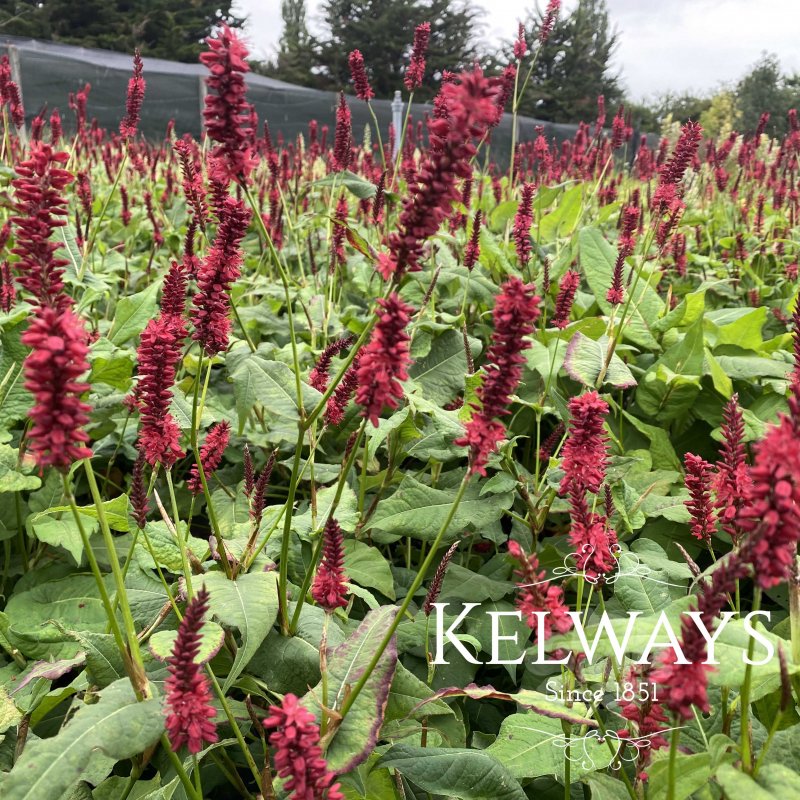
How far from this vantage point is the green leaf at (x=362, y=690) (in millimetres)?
1216

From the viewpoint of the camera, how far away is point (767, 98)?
33.2 meters

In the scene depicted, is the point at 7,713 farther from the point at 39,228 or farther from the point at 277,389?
the point at 39,228

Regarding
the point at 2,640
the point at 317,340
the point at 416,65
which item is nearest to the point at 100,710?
the point at 2,640

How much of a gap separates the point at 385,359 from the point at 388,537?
131cm

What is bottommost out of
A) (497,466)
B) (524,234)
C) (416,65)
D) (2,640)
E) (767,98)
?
(2,640)

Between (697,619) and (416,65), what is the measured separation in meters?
2.89

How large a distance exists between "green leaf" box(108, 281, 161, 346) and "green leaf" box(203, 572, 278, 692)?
1637 mm

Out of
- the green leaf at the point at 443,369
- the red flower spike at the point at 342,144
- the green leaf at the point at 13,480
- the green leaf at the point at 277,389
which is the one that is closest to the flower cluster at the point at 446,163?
the green leaf at the point at 277,389

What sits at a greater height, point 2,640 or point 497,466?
point 497,466

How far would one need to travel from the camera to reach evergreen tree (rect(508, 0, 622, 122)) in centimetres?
3978

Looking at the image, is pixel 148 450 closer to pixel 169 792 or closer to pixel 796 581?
pixel 169 792

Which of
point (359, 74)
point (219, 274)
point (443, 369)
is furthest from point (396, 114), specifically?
point (219, 274)

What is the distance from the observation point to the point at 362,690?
1310 mm

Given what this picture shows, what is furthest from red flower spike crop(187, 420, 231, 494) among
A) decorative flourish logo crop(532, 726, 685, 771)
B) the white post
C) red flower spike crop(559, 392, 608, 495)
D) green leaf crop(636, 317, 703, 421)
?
the white post
